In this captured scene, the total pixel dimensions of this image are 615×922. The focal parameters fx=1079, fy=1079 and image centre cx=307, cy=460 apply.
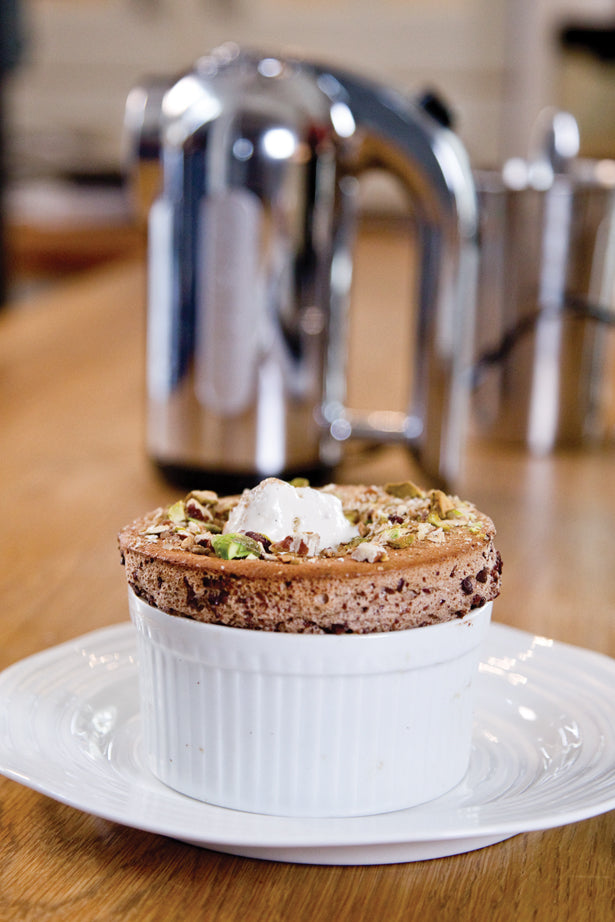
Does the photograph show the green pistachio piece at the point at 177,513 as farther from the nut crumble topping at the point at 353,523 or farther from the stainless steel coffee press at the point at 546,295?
the stainless steel coffee press at the point at 546,295

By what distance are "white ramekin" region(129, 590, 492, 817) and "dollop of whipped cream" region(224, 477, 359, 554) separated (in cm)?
5

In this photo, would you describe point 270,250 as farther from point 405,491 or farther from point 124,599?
point 405,491

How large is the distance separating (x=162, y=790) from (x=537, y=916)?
0.48 feet

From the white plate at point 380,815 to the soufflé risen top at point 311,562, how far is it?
7 centimetres

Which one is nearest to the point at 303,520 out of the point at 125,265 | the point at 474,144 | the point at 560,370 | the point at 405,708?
the point at 405,708

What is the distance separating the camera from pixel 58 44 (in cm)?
412

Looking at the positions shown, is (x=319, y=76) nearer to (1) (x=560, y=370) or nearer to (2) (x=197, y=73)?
(2) (x=197, y=73)

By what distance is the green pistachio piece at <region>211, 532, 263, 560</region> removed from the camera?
40 cm

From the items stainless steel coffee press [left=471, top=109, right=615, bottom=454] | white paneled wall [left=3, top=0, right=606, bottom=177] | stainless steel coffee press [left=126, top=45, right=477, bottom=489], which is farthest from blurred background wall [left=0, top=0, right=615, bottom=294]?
stainless steel coffee press [left=126, top=45, right=477, bottom=489]

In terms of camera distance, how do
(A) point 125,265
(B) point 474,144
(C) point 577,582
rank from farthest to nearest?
(B) point 474,144, (A) point 125,265, (C) point 577,582

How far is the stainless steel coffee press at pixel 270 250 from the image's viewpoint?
0.89 metres

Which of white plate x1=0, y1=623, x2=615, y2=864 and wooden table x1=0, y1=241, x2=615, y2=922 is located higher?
white plate x1=0, y1=623, x2=615, y2=864

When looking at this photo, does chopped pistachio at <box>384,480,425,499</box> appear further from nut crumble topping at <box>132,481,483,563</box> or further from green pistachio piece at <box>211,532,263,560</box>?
green pistachio piece at <box>211,532,263,560</box>

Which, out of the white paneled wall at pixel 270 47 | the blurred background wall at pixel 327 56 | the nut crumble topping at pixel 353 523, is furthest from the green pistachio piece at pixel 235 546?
the white paneled wall at pixel 270 47
